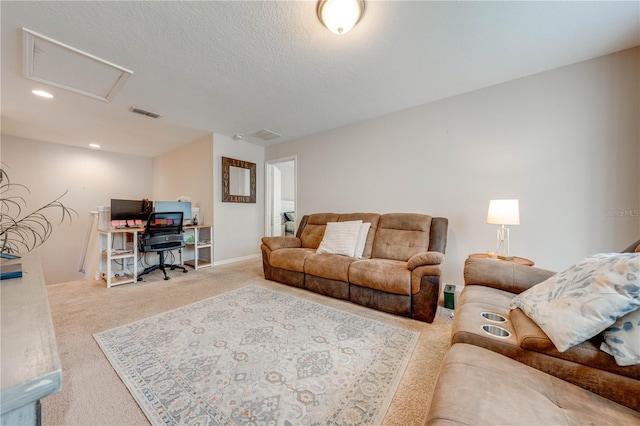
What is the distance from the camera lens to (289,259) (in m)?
2.96

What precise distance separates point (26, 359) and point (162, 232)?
10.7 ft

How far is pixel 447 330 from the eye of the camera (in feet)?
6.44

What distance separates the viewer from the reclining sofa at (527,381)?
0.65 meters

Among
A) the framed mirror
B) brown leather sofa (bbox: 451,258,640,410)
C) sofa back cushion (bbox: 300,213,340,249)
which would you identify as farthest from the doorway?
brown leather sofa (bbox: 451,258,640,410)

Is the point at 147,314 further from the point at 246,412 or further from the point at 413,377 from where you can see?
the point at 413,377

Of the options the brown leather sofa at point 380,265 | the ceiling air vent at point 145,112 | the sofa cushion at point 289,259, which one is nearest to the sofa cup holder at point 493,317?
the brown leather sofa at point 380,265

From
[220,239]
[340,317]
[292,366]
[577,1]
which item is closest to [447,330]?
[340,317]

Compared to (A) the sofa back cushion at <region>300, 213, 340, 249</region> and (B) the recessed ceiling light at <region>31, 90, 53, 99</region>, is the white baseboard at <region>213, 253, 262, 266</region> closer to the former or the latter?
(A) the sofa back cushion at <region>300, 213, 340, 249</region>

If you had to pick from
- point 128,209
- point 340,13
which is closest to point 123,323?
point 128,209

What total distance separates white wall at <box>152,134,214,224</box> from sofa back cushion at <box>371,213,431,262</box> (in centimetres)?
300

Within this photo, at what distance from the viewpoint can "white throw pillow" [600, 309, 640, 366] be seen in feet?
2.48

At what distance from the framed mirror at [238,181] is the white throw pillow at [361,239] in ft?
8.49

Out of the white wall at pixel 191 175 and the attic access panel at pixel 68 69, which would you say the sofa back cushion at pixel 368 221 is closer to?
the white wall at pixel 191 175

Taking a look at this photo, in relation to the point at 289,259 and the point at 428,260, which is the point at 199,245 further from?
the point at 428,260
